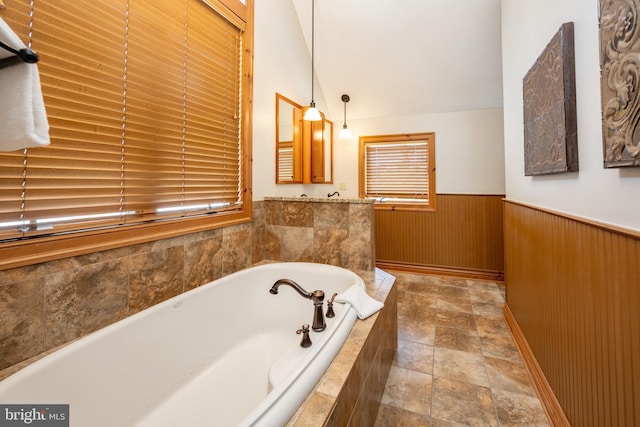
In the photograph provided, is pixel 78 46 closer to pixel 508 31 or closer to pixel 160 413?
pixel 160 413

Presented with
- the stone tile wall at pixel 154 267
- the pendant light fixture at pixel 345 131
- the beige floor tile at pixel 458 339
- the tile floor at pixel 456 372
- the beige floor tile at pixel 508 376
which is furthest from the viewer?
the pendant light fixture at pixel 345 131

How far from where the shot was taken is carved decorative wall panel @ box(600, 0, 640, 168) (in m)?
0.77

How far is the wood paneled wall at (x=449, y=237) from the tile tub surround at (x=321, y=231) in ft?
6.19

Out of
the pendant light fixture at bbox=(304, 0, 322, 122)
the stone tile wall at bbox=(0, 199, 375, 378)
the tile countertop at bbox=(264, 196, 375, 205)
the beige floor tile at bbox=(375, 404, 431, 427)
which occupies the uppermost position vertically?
the pendant light fixture at bbox=(304, 0, 322, 122)

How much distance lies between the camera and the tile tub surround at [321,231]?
2156 mm

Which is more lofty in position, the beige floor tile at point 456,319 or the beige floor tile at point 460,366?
the beige floor tile at point 456,319

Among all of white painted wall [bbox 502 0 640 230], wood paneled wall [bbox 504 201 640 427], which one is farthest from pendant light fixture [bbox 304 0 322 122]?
wood paneled wall [bbox 504 201 640 427]

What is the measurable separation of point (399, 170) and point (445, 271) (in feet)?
5.02

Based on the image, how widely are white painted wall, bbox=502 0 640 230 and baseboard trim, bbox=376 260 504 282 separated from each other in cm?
187

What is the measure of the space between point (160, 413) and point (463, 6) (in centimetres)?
386

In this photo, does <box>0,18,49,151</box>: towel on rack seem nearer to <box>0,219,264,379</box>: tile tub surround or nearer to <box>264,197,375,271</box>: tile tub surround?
<box>0,219,264,379</box>: tile tub surround

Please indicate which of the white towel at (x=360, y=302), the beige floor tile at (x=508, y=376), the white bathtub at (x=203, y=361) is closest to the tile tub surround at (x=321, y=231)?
the white bathtub at (x=203, y=361)

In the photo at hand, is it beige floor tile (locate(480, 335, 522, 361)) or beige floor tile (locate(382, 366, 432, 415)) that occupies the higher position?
beige floor tile (locate(480, 335, 522, 361))

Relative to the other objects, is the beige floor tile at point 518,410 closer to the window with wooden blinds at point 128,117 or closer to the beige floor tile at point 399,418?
the beige floor tile at point 399,418
